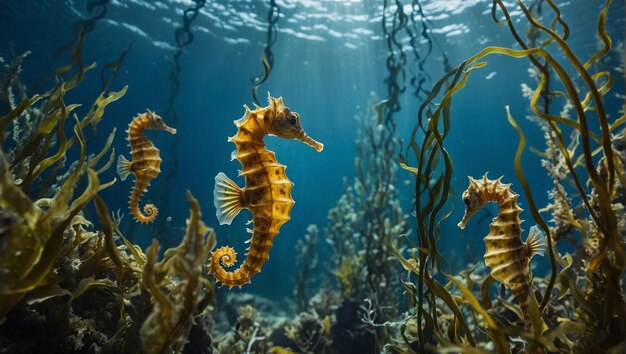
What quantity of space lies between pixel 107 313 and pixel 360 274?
5262 millimetres

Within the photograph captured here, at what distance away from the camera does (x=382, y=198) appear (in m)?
6.02

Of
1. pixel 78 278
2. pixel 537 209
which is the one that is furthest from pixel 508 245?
pixel 78 278

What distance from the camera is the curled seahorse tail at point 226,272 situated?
6.63 ft

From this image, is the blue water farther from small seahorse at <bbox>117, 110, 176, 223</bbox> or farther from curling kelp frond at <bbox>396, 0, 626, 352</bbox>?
curling kelp frond at <bbox>396, 0, 626, 352</bbox>

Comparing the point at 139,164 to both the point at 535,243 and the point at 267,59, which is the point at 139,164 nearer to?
the point at 267,59

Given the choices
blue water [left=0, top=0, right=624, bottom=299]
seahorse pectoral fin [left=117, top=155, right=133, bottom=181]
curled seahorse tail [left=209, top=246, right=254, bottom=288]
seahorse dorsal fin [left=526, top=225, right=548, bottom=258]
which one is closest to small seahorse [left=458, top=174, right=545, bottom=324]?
seahorse dorsal fin [left=526, top=225, right=548, bottom=258]

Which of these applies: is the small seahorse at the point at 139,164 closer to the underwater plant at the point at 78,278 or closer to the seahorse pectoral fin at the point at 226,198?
the underwater plant at the point at 78,278

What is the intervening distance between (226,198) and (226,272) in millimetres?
438

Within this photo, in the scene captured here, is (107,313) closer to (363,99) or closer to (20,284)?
(20,284)

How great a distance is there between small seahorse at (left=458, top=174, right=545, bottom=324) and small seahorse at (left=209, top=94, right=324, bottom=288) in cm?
135

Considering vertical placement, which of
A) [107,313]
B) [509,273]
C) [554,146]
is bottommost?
[107,313]

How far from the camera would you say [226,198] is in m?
2.11

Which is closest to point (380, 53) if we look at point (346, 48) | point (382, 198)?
point (346, 48)

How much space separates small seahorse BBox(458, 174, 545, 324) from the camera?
2.16 meters
